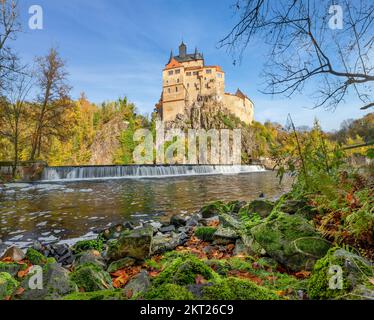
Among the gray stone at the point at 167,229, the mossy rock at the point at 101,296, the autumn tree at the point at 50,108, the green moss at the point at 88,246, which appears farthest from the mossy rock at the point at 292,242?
the autumn tree at the point at 50,108

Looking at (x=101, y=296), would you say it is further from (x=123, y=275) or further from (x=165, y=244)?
(x=165, y=244)

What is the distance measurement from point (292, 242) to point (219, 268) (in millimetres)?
768

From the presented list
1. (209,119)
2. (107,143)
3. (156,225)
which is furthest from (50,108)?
(209,119)

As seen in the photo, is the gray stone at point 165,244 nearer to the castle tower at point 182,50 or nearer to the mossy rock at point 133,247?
the mossy rock at point 133,247

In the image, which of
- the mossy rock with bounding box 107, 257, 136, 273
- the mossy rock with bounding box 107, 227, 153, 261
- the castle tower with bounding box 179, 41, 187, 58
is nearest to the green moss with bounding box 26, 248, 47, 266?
the mossy rock with bounding box 107, 227, 153, 261

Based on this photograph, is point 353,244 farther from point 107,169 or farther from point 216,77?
point 216,77

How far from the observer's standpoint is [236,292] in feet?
5.13

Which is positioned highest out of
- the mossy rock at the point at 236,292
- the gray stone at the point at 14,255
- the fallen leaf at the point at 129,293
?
the mossy rock at the point at 236,292

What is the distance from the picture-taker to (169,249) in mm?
3637

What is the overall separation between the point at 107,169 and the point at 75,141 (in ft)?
94.2

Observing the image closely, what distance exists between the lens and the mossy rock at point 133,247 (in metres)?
3.16

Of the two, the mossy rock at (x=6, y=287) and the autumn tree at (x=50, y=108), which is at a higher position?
the autumn tree at (x=50, y=108)

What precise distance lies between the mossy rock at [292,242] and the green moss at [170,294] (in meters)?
1.28
